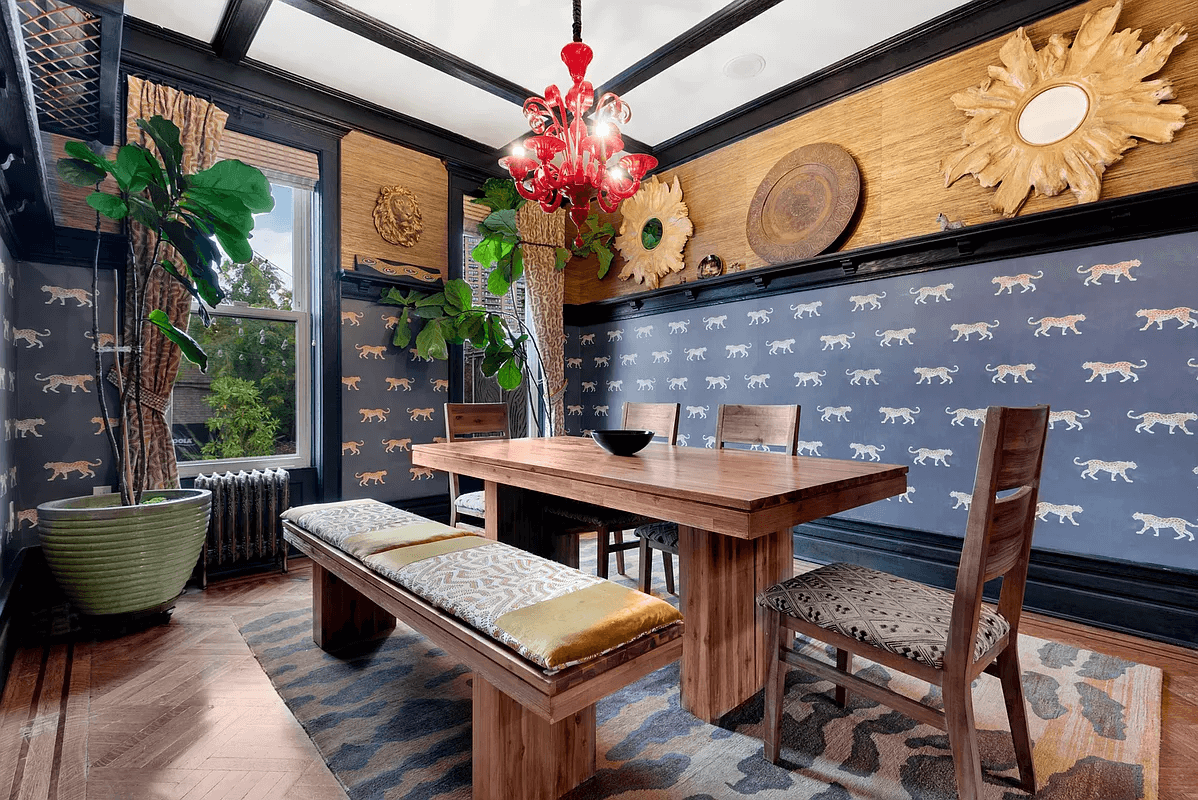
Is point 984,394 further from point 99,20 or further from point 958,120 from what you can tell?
point 99,20

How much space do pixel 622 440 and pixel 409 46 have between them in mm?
2781

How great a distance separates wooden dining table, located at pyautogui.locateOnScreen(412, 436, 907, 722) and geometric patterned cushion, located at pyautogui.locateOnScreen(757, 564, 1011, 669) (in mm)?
188

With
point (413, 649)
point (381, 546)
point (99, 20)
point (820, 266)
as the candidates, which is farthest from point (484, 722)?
point (820, 266)

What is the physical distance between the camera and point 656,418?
10.2 feet

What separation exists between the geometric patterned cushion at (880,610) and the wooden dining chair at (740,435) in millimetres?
824

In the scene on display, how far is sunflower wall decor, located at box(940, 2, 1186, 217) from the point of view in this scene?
241cm

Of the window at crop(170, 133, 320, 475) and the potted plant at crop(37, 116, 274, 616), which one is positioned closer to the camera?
the potted plant at crop(37, 116, 274, 616)

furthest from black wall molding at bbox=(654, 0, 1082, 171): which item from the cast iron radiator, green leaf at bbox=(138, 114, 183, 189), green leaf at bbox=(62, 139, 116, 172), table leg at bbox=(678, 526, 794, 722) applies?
the cast iron radiator

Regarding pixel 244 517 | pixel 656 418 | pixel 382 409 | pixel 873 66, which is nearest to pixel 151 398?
pixel 244 517

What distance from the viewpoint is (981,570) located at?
1192 millimetres

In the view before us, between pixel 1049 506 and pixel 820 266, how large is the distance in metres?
1.77

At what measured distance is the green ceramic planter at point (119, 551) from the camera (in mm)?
2225

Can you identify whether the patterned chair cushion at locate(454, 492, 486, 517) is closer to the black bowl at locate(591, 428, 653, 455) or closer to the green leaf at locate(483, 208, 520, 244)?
the black bowl at locate(591, 428, 653, 455)

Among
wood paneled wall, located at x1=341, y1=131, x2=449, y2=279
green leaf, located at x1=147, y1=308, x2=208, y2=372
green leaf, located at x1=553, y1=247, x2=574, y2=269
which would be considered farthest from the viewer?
green leaf, located at x1=553, y1=247, x2=574, y2=269
